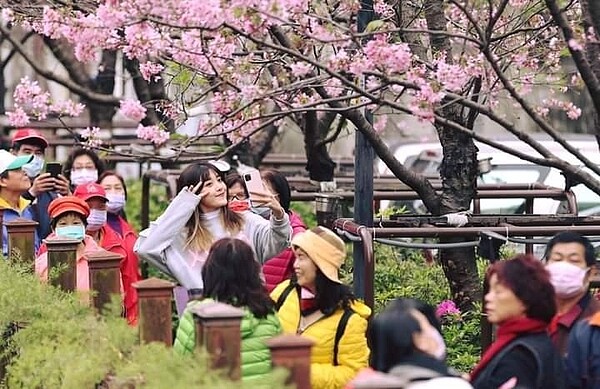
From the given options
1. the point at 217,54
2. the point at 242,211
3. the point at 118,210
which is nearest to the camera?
the point at 217,54

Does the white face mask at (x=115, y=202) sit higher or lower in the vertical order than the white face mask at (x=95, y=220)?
higher

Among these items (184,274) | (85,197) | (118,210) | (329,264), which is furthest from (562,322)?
(118,210)

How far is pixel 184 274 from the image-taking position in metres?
7.04

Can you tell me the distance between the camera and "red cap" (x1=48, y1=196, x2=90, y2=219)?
778 centimetres

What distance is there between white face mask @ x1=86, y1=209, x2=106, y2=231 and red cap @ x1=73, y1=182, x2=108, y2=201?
10 cm

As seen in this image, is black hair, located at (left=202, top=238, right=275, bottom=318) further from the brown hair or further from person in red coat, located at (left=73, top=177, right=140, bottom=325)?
person in red coat, located at (left=73, top=177, right=140, bottom=325)

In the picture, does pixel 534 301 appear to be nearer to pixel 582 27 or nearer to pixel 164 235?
pixel 582 27

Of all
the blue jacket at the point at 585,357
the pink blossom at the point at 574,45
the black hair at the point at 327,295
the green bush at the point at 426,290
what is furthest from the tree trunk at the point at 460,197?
the blue jacket at the point at 585,357

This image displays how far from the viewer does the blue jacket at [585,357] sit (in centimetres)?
499

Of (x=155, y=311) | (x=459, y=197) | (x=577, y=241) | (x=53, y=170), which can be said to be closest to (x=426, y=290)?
(x=459, y=197)

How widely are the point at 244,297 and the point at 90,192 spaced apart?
10.9 feet

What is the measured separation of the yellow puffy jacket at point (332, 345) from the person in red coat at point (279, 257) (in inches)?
54.7

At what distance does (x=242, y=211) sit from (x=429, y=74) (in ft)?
5.51

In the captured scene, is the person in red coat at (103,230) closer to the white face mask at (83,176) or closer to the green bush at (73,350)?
the white face mask at (83,176)
